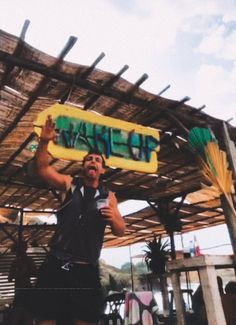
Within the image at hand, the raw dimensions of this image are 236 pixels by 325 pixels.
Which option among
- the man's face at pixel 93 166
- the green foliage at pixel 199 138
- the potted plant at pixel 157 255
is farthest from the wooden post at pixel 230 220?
the potted plant at pixel 157 255

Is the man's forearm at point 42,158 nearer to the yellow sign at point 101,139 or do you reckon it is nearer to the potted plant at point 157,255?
the yellow sign at point 101,139

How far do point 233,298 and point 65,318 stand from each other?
7.89 ft

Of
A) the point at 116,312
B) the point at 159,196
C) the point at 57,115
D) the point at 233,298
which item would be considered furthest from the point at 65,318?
the point at 159,196

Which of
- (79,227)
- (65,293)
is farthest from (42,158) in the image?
(65,293)

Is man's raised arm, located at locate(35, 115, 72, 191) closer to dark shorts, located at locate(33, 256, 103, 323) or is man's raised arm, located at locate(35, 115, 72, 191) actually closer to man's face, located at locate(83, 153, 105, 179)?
man's face, located at locate(83, 153, 105, 179)

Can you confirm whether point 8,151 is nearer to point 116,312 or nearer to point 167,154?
point 167,154

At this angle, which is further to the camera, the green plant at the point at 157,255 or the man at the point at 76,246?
the green plant at the point at 157,255

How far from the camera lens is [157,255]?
9688 mm

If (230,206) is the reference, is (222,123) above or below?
above

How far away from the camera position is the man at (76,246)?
237 centimetres

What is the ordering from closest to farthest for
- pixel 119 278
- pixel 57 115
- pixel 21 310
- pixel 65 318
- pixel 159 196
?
pixel 65 318 < pixel 57 115 < pixel 21 310 < pixel 159 196 < pixel 119 278

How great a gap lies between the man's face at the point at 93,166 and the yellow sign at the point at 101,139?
0.42m

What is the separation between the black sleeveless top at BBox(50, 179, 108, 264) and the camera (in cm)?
255

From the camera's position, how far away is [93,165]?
2.99 m
